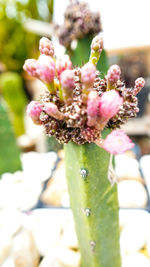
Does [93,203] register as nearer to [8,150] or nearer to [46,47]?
[46,47]

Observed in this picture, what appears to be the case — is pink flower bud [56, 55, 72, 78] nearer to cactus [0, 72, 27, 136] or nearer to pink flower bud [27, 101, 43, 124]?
pink flower bud [27, 101, 43, 124]

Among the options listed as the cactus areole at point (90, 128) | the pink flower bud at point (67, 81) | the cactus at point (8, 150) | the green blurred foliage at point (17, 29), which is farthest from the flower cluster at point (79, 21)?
the green blurred foliage at point (17, 29)

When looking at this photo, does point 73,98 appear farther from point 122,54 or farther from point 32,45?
point 32,45

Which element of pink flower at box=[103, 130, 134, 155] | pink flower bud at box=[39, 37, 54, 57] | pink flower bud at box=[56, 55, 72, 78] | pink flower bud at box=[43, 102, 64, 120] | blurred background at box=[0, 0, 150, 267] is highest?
pink flower bud at box=[39, 37, 54, 57]

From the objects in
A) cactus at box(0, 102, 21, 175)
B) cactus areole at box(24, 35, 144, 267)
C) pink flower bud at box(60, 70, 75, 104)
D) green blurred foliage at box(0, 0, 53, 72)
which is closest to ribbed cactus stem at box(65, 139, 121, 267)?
cactus areole at box(24, 35, 144, 267)

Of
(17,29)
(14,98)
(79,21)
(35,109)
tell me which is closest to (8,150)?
(79,21)
